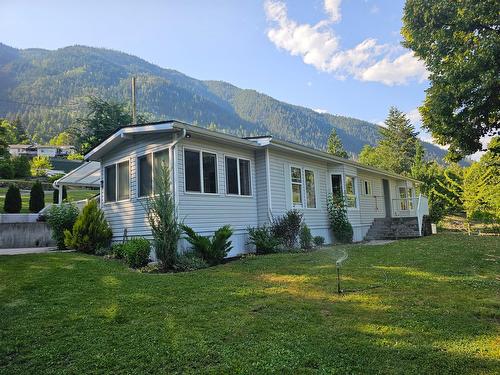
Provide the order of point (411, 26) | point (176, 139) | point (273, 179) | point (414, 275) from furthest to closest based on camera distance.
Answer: point (411, 26) → point (273, 179) → point (176, 139) → point (414, 275)

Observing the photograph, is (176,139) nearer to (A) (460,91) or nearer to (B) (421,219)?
(A) (460,91)

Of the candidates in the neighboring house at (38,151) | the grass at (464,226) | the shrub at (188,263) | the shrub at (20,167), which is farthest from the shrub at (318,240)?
the neighboring house at (38,151)

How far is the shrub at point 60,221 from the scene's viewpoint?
11859mm

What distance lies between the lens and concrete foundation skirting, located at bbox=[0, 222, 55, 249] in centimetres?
1356

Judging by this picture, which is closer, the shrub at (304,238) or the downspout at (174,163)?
the downspout at (174,163)

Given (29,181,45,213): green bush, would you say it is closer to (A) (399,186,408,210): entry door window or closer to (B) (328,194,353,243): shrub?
(B) (328,194,353,243): shrub

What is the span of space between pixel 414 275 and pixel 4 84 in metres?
179

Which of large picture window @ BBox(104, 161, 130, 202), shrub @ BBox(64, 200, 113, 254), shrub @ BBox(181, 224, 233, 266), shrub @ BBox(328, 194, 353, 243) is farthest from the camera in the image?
shrub @ BBox(328, 194, 353, 243)

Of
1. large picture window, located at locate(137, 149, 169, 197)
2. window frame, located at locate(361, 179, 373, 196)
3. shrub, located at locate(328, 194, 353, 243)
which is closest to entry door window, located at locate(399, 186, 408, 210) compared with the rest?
window frame, located at locate(361, 179, 373, 196)

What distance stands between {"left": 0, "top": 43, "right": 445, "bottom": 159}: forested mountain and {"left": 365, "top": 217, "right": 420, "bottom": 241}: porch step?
103224 mm

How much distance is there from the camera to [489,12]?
10.9m

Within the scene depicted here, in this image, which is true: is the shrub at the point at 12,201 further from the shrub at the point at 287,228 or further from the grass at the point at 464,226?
the grass at the point at 464,226

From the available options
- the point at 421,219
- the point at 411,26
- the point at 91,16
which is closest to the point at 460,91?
the point at 411,26

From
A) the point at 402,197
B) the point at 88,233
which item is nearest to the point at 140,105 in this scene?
the point at 402,197
